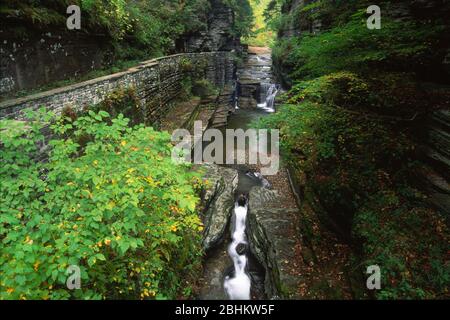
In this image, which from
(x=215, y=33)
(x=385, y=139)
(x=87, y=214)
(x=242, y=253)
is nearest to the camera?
(x=87, y=214)

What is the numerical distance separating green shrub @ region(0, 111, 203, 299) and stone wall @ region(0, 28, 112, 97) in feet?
13.3

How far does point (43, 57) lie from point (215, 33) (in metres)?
21.1

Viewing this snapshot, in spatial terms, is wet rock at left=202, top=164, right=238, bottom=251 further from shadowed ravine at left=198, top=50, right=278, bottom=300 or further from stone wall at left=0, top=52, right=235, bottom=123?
stone wall at left=0, top=52, right=235, bottom=123

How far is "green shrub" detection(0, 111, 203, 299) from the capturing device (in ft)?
11.6

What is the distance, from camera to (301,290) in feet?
23.1

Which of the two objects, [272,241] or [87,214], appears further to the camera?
[272,241]

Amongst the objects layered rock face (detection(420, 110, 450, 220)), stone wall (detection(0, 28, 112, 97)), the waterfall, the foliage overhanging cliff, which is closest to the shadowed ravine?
the foliage overhanging cliff

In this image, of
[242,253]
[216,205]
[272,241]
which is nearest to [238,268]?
[242,253]

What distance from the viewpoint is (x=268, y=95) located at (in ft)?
86.9

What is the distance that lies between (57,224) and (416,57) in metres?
9.14

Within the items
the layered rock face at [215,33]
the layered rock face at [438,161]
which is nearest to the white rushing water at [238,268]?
the layered rock face at [438,161]

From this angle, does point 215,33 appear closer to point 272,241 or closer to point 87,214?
point 272,241
